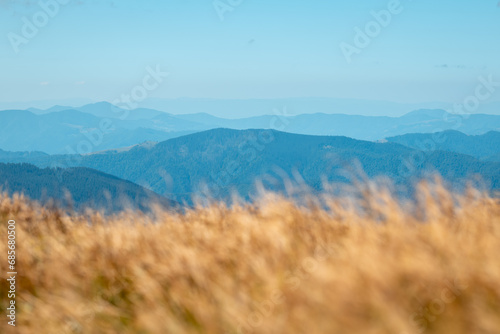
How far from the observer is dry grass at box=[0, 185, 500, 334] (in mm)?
2660

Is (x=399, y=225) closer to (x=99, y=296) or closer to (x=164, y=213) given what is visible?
(x=99, y=296)

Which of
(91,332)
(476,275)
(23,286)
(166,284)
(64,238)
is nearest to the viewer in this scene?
(476,275)

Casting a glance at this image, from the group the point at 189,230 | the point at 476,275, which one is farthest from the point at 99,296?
the point at 476,275

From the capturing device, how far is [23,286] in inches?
192

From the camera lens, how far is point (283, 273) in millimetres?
3494

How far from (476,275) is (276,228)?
178 centimetres

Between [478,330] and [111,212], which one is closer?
[478,330]

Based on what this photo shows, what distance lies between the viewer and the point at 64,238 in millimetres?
6129

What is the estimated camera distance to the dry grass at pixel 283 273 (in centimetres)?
266

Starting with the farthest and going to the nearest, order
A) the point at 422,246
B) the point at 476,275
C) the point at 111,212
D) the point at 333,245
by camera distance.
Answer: the point at 111,212, the point at 333,245, the point at 422,246, the point at 476,275

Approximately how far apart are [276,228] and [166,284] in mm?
975

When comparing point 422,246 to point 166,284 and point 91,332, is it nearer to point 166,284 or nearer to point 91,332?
point 166,284

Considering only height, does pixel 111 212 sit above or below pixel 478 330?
below

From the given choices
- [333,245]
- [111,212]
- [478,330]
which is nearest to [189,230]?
[333,245]
